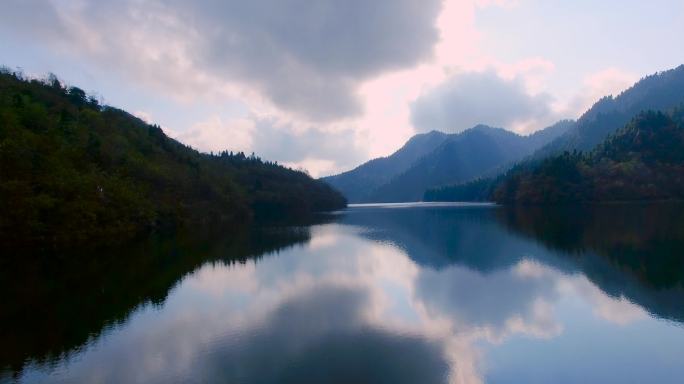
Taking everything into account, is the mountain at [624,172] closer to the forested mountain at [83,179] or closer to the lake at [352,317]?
the forested mountain at [83,179]

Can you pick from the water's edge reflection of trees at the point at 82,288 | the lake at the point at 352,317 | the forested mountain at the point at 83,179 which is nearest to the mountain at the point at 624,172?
the forested mountain at the point at 83,179

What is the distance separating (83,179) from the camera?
41.0 metres

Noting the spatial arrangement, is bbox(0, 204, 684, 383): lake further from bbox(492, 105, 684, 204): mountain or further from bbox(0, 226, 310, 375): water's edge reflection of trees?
bbox(492, 105, 684, 204): mountain

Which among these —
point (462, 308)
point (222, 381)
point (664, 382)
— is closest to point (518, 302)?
point (462, 308)

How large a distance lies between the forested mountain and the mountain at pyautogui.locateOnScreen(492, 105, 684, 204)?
272ft

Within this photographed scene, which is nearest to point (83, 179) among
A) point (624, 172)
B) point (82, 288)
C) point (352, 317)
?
point (82, 288)

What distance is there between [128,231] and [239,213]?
53.9 m

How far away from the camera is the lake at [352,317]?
1309 cm

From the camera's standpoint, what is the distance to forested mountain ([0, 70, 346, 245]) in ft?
115

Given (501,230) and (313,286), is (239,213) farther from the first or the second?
(313,286)

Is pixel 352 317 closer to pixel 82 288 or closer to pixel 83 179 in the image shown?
pixel 82 288

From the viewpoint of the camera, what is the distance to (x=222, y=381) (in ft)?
40.1

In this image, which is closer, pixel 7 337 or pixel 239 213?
pixel 7 337

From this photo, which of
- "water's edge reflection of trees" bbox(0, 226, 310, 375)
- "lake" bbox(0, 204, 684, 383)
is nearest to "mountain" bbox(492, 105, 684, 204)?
"lake" bbox(0, 204, 684, 383)
